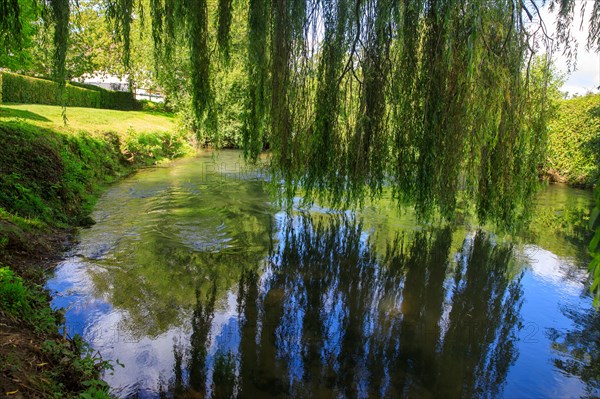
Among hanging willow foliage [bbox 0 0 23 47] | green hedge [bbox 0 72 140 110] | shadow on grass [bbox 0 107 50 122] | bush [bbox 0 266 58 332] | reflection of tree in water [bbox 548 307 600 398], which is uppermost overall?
green hedge [bbox 0 72 140 110]

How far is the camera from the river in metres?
4.20

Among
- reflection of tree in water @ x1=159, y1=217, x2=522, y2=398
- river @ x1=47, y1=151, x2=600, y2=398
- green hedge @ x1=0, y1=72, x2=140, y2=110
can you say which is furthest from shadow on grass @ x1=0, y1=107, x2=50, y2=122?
reflection of tree in water @ x1=159, y1=217, x2=522, y2=398

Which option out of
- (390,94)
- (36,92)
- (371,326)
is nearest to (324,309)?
(371,326)

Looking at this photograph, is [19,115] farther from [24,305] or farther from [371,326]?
[371,326]

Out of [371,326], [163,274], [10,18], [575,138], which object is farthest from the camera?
[575,138]

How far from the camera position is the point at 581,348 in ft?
16.9

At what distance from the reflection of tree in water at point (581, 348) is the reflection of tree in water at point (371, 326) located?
0.52 m

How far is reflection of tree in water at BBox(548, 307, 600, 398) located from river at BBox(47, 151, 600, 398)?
2cm

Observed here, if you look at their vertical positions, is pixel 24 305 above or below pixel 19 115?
below

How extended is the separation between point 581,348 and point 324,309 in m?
3.24

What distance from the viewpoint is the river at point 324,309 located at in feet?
13.8

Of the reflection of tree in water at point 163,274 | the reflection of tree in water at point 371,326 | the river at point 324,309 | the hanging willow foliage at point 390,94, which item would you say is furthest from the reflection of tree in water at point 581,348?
the reflection of tree in water at point 163,274

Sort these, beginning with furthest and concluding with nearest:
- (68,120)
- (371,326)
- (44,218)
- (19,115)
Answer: (19,115), (68,120), (44,218), (371,326)

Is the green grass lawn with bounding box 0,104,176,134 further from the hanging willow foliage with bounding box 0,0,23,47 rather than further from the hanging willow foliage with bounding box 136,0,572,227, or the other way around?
the hanging willow foliage with bounding box 136,0,572,227
